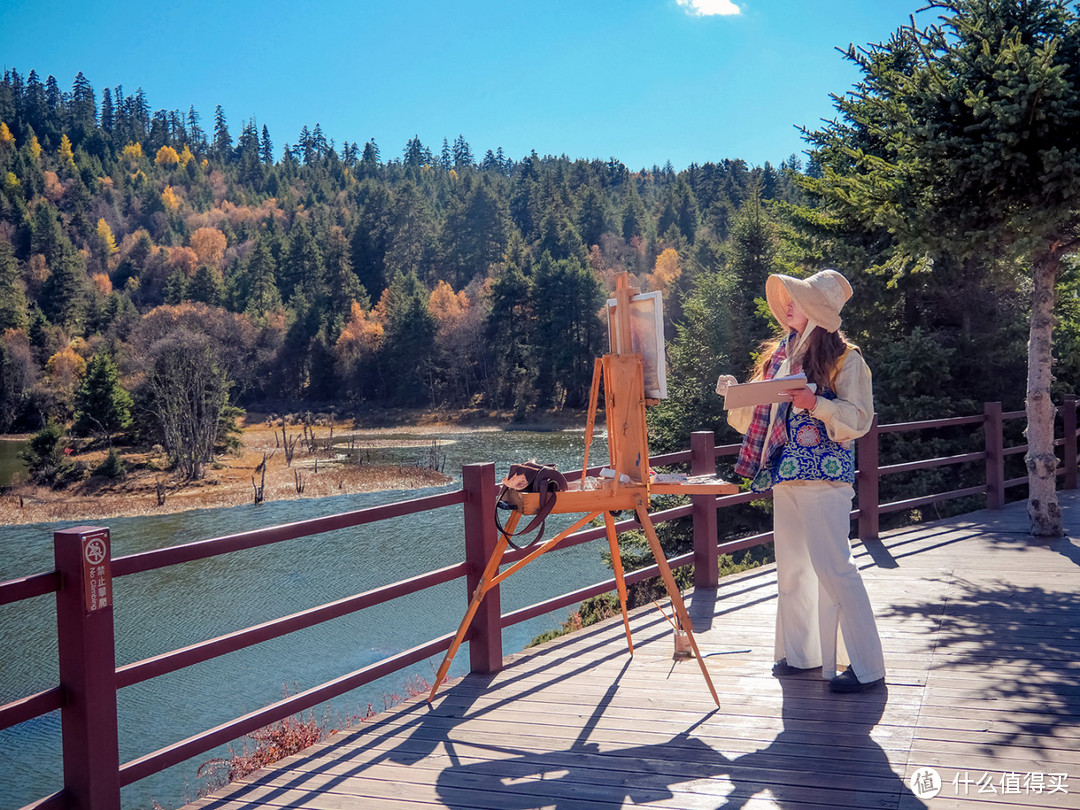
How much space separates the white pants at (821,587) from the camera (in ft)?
11.4

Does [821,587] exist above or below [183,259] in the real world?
below


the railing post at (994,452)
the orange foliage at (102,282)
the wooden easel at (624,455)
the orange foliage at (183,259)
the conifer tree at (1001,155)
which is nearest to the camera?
the wooden easel at (624,455)

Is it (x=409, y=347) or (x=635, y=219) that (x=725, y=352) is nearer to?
(x=409, y=347)

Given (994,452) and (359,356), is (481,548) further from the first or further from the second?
(359,356)

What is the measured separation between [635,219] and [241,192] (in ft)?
188

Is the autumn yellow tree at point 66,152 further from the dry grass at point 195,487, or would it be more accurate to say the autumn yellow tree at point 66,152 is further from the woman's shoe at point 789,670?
the woman's shoe at point 789,670

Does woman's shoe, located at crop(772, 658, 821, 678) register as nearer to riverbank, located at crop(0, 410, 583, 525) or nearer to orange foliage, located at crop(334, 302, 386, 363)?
riverbank, located at crop(0, 410, 583, 525)

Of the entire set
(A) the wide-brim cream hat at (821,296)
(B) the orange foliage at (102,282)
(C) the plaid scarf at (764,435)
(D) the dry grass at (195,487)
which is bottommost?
(D) the dry grass at (195,487)

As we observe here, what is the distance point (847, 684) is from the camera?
3613 millimetres

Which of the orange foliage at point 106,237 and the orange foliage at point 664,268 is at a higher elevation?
the orange foliage at point 106,237

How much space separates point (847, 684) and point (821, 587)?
1.37 feet

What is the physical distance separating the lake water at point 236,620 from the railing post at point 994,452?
20.7 feet

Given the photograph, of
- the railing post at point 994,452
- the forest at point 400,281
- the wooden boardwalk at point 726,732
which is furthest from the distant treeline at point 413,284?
the wooden boardwalk at point 726,732

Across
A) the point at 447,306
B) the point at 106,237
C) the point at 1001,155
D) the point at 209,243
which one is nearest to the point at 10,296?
the point at 447,306
